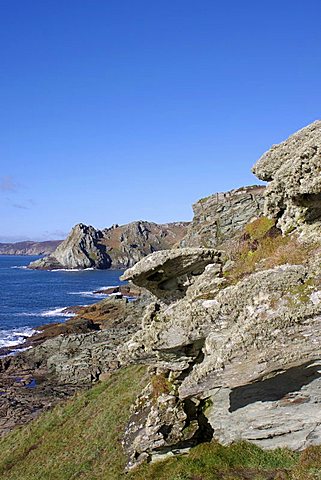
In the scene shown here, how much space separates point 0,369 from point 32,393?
11009mm

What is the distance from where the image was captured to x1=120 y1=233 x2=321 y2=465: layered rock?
14578mm

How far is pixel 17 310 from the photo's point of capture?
88062 millimetres

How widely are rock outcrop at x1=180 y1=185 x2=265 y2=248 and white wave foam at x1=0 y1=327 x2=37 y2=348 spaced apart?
115 feet

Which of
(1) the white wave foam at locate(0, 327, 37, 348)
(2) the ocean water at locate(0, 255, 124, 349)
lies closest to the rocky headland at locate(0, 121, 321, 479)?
(1) the white wave foam at locate(0, 327, 37, 348)

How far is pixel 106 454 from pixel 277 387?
11357mm

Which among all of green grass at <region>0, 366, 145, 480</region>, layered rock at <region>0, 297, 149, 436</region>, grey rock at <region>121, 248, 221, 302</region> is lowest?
layered rock at <region>0, 297, 149, 436</region>

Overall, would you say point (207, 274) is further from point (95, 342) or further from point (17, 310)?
point (17, 310)

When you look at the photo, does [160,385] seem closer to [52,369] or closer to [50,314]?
[52,369]

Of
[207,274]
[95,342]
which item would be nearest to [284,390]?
[207,274]

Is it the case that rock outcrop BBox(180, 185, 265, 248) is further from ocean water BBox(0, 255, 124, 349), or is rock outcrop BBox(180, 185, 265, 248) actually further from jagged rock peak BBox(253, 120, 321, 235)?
jagged rock peak BBox(253, 120, 321, 235)

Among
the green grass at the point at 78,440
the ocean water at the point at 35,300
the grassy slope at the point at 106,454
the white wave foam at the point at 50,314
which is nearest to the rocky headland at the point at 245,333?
the grassy slope at the point at 106,454

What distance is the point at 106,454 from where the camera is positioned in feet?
74.8

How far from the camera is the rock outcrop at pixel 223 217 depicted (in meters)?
84.6

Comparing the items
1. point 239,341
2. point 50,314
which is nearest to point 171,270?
point 239,341
